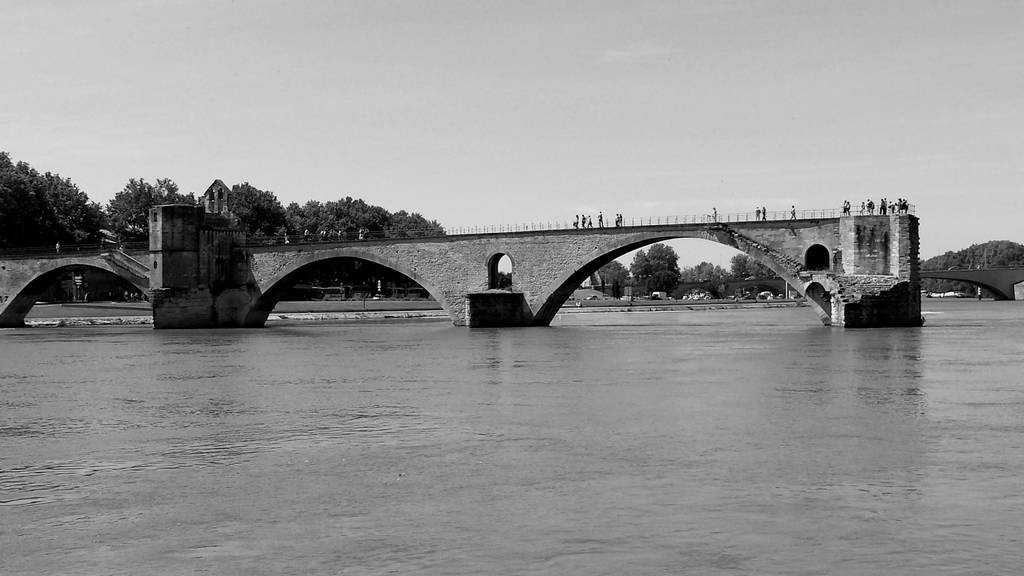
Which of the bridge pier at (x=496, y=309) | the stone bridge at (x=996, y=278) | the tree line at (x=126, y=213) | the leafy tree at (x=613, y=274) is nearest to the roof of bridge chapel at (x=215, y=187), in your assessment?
the tree line at (x=126, y=213)

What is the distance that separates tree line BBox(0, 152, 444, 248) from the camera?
8231 cm

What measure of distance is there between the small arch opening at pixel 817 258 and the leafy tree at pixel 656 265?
4157 inches

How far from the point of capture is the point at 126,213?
95.7 metres

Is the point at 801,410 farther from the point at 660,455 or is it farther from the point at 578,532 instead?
the point at 578,532

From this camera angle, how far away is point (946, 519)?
11.9 m

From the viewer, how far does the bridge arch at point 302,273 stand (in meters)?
60.7

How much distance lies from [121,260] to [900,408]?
184 feet

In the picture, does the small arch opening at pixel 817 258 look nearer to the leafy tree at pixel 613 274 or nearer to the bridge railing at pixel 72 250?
the bridge railing at pixel 72 250

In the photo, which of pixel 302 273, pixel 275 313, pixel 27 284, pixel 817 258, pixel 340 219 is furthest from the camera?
pixel 340 219

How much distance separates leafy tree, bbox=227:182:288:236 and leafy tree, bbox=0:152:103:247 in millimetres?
10348

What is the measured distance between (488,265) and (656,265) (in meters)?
110

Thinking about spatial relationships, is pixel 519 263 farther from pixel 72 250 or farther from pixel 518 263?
pixel 72 250

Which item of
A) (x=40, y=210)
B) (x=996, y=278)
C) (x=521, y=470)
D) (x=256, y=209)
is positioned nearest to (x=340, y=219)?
(x=256, y=209)

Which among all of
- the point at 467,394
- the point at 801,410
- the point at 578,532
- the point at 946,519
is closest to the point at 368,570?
the point at 578,532
